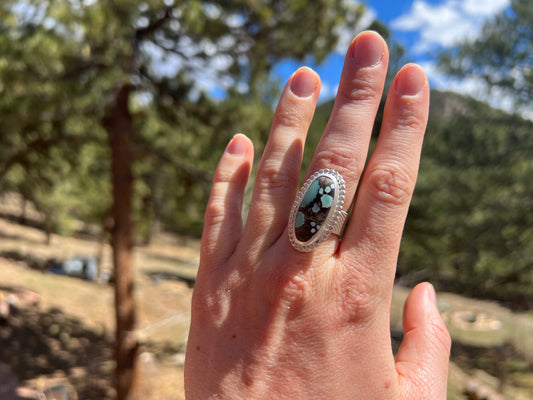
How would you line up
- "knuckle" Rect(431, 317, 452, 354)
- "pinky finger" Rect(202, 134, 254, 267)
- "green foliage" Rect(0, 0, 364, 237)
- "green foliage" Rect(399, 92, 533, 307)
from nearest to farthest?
"knuckle" Rect(431, 317, 452, 354) < "pinky finger" Rect(202, 134, 254, 267) < "green foliage" Rect(0, 0, 364, 237) < "green foliage" Rect(399, 92, 533, 307)

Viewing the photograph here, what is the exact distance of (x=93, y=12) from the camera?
355cm

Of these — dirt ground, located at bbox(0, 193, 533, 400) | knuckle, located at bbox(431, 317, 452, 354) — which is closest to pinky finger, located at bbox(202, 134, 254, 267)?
knuckle, located at bbox(431, 317, 452, 354)

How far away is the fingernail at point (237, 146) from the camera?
1314 mm

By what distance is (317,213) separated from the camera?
103 centimetres

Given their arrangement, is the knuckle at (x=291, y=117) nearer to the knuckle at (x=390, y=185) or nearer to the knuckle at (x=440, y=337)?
the knuckle at (x=390, y=185)

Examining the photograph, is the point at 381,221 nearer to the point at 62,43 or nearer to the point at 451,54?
the point at 62,43

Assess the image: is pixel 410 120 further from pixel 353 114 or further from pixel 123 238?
pixel 123 238

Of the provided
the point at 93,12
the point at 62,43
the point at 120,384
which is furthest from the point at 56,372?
the point at 93,12

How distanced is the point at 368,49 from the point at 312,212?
1.45 feet

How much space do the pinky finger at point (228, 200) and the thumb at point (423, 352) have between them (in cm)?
56

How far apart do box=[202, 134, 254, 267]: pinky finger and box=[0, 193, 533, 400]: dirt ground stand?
6.54 feet

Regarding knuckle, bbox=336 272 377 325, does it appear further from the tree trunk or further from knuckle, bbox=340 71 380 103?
the tree trunk

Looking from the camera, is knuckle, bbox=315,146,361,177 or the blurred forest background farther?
the blurred forest background

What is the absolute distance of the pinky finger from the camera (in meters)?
1.27
